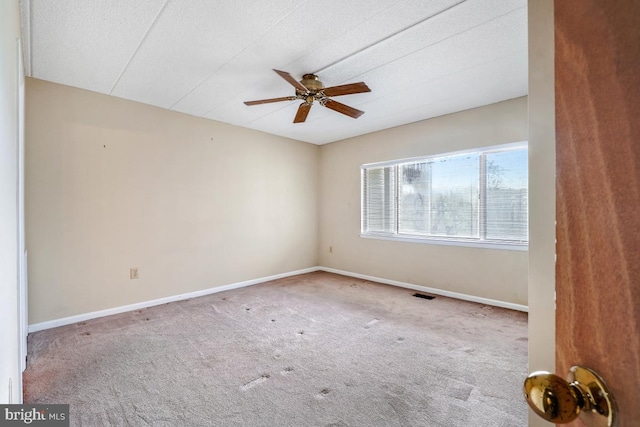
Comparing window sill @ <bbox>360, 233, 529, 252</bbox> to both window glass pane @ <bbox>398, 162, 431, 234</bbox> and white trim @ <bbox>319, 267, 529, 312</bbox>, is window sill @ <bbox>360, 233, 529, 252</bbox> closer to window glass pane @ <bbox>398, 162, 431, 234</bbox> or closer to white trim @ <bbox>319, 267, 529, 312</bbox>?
window glass pane @ <bbox>398, 162, 431, 234</bbox>

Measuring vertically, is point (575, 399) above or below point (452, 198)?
below

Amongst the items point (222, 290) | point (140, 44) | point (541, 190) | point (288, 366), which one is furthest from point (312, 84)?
point (222, 290)

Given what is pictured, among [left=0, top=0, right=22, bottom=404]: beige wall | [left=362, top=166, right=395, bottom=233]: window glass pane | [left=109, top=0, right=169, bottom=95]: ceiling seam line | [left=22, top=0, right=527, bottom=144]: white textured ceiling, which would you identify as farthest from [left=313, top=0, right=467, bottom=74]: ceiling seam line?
[left=362, top=166, right=395, bottom=233]: window glass pane

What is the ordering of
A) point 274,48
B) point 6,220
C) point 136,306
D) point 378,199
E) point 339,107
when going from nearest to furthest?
point 6,220
point 274,48
point 339,107
point 136,306
point 378,199

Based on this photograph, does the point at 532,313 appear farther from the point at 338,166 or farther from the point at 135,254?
the point at 338,166

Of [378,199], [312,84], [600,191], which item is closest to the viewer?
[600,191]

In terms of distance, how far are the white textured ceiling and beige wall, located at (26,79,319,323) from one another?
1.17 ft

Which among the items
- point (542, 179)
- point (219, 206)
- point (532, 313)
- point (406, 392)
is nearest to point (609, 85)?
point (542, 179)

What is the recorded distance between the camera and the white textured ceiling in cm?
184

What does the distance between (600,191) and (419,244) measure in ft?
12.9

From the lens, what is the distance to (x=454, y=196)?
3.87 m

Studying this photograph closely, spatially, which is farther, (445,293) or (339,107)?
(445,293)

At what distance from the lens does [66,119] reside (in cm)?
294

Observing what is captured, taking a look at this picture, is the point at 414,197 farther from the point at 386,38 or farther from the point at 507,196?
the point at 386,38
